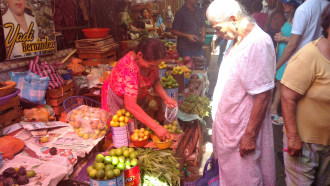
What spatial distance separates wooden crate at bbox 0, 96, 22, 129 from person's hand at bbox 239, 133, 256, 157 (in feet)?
8.72

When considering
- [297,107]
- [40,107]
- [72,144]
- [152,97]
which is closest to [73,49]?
[40,107]

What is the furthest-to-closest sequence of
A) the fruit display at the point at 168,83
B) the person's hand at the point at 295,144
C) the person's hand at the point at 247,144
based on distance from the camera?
the fruit display at the point at 168,83
the person's hand at the point at 247,144
the person's hand at the point at 295,144

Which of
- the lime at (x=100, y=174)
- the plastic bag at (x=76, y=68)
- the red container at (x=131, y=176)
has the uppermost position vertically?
the plastic bag at (x=76, y=68)

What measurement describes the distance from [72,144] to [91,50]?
109 inches

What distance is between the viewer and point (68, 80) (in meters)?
4.18

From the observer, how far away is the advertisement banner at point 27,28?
3551 mm

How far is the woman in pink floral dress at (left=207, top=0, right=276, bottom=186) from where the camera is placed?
1.99 meters

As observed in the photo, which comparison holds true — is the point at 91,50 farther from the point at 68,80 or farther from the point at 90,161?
the point at 90,161

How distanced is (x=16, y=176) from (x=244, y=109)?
1.92 meters

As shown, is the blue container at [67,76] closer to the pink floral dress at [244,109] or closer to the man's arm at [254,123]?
the pink floral dress at [244,109]

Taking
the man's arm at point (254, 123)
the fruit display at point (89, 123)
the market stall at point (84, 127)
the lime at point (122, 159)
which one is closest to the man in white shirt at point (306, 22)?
the market stall at point (84, 127)

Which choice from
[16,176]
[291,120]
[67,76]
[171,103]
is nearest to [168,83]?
[171,103]

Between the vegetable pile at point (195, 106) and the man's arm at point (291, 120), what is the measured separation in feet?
7.42

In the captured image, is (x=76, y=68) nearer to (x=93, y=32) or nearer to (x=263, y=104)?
(x=93, y=32)
